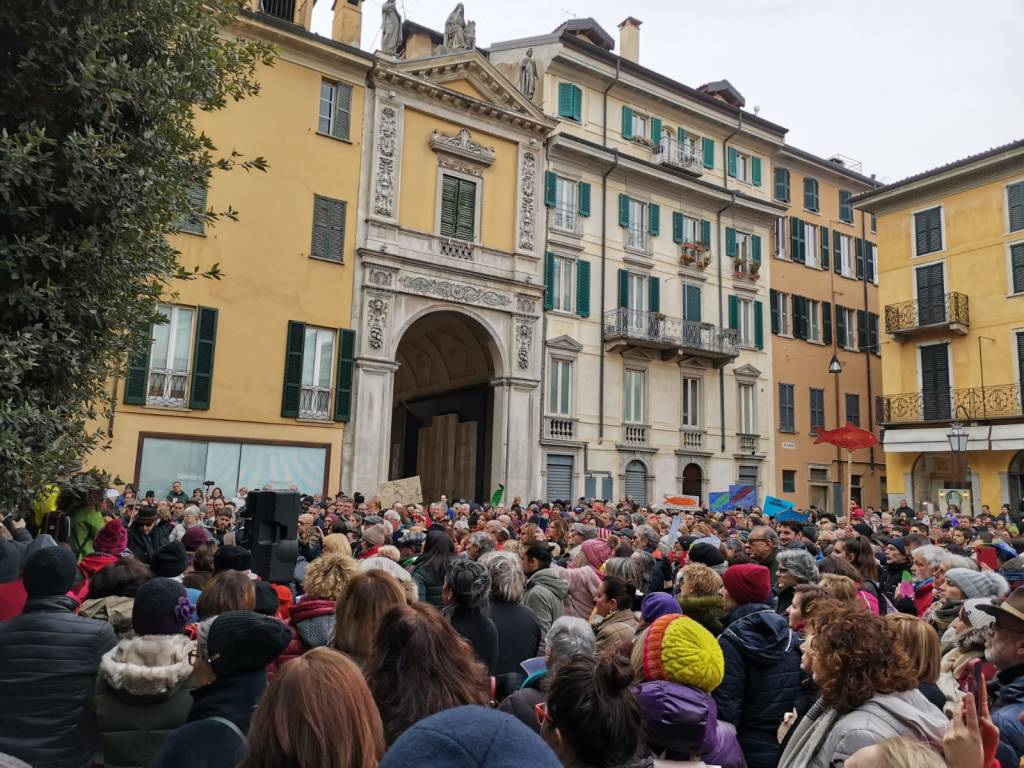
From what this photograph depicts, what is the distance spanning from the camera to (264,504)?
703 centimetres

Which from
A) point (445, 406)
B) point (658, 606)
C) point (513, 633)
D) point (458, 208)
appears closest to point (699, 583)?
point (658, 606)

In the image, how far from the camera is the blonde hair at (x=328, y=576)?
4543 mm

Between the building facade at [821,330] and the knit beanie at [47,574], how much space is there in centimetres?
2868

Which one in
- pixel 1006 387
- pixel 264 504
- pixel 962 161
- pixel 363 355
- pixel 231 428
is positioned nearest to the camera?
pixel 264 504

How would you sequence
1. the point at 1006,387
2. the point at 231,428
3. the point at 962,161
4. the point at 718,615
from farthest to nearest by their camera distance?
1. the point at 962,161
2. the point at 1006,387
3. the point at 231,428
4. the point at 718,615

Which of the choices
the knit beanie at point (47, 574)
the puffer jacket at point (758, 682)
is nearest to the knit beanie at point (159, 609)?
the knit beanie at point (47, 574)

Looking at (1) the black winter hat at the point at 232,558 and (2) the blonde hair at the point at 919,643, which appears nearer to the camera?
(2) the blonde hair at the point at 919,643

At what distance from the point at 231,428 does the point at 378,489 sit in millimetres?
4075

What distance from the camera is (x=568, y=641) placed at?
3.61 m

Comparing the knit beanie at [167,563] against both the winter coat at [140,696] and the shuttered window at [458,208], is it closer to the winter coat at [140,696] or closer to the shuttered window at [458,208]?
the winter coat at [140,696]

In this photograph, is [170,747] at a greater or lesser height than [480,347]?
lesser

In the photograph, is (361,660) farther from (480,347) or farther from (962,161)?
(962,161)

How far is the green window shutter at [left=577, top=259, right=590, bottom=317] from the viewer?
25.8 metres

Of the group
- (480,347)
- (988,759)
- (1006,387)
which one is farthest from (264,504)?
(1006,387)
